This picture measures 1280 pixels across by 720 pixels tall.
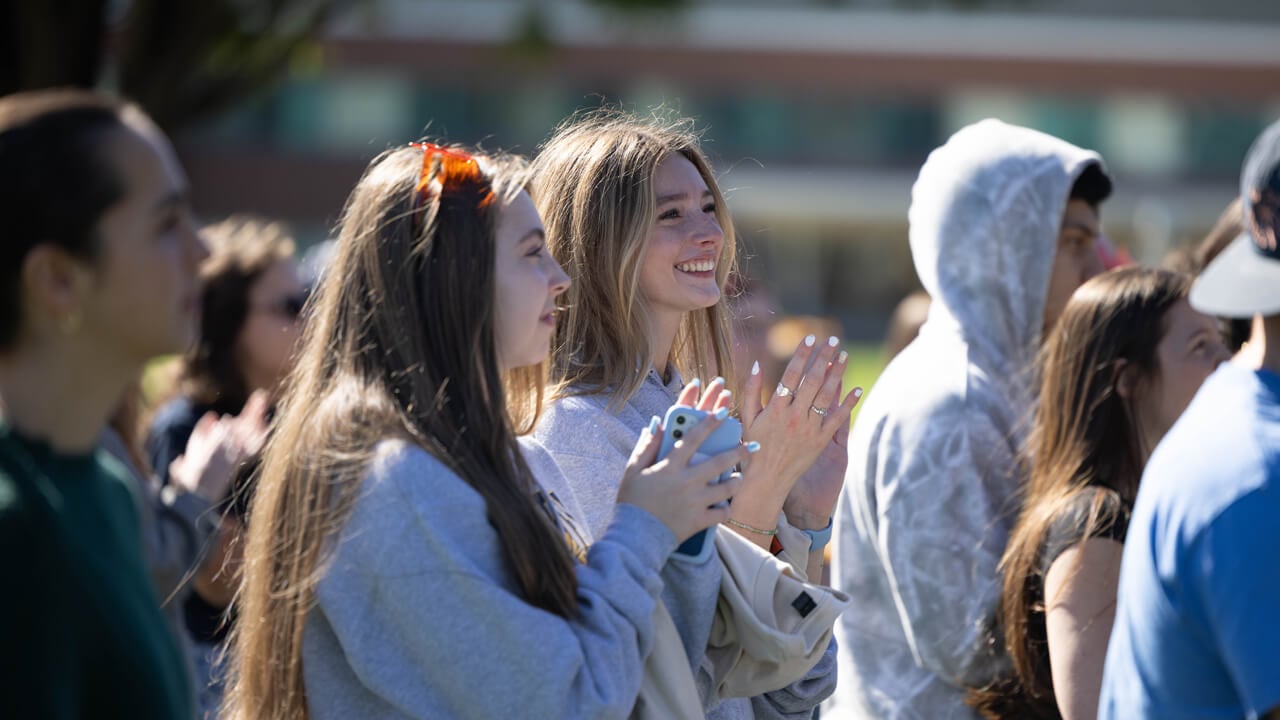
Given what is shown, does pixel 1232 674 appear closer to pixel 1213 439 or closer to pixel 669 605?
pixel 1213 439

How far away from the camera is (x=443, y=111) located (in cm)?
4372

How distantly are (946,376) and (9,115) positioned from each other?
96.3 inches

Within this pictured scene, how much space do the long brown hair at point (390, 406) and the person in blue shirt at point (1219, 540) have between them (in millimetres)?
911

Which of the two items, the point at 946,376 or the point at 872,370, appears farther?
the point at 872,370

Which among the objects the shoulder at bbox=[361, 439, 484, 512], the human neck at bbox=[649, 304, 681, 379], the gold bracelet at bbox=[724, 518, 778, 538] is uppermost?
the shoulder at bbox=[361, 439, 484, 512]

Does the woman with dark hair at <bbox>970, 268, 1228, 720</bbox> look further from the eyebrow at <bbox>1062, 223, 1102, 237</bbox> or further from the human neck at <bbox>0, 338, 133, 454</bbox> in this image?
the human neck at <bbox>0, 338, 133, 454</bbox>

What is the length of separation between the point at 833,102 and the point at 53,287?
45.6 meters

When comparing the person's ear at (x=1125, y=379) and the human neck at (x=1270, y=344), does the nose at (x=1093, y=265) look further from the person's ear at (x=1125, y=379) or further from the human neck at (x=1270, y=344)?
the human neck at (x=1270, y=344)

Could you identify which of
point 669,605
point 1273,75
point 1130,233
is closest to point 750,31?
point 1130,233

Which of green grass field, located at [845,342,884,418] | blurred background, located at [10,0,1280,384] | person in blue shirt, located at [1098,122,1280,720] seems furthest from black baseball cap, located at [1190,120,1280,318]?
blurred background, located at [10,0,1280,384]

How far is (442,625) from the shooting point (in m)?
2.18

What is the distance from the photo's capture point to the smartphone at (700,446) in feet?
8.27

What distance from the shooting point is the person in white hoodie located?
11.4 ft

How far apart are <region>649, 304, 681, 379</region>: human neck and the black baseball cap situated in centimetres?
128
